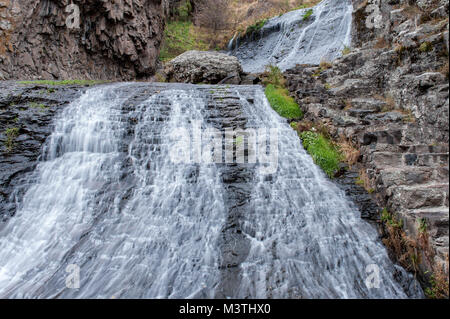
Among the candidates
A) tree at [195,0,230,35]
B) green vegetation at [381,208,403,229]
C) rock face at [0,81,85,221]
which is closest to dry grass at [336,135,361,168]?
green vegetation at [381,208,403,229]

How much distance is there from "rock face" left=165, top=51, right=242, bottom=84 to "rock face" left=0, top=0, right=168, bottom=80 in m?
5.59

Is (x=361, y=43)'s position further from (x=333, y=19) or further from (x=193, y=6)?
(x=193, y=6)

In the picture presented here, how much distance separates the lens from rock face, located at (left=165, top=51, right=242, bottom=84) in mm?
11984

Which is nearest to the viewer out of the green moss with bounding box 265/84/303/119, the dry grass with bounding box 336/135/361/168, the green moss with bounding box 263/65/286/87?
the dry grass with bounding box 336/135/361/168

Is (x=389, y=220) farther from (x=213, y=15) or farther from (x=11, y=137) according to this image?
(x=213, y=15)

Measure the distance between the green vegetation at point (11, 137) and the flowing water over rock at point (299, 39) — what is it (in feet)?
40.1

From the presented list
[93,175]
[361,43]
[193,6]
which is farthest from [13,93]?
[193,6]

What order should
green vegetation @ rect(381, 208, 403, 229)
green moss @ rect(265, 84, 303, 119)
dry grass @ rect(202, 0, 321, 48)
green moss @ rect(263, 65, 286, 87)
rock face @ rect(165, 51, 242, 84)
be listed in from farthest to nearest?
dry grass @ rect(202, 0, 321, 48) < rock face @ rect(165, 51, 242, 84) < green moss @ rect(263, 65, 286, 87) < green moss @ rect(265, 84, 303, 119) < green vegetation @ rect(381, 208, 403, 229)

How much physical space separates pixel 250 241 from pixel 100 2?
51.4ft

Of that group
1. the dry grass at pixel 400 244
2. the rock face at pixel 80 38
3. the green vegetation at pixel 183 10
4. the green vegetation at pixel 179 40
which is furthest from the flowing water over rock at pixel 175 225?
the green vegetation at pixel 183 10

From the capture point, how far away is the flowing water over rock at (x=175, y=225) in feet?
12.5

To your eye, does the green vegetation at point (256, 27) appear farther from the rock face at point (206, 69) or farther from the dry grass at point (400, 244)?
the dry grass at point (400, 244)

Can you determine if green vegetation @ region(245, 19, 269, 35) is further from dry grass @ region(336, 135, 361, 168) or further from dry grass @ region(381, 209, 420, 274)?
dry grass @ region(381, 209, 420, 274)
